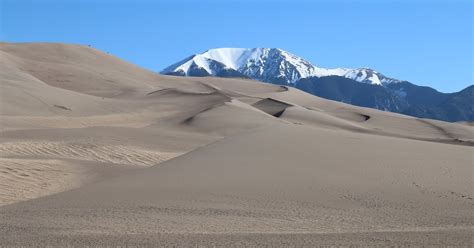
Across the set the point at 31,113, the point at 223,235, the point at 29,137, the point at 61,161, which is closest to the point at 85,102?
the point at 31,113

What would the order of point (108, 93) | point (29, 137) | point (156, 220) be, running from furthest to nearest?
point (108, 93) → point (29, 137) → point (156, 220)

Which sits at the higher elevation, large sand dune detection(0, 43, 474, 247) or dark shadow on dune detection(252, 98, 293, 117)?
dark shadow on dune detection(252, 98, 293, 117)

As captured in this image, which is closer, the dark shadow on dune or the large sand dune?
the large sand dune

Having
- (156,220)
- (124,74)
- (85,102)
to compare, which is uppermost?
(124,74)

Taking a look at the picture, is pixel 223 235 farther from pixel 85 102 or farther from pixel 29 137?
pixel 85 102

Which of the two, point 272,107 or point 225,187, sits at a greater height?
point 272,107

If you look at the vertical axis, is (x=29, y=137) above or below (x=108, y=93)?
below

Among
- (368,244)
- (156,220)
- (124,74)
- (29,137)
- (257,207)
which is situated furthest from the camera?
(124,74)

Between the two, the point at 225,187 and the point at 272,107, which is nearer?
the point at 225,187

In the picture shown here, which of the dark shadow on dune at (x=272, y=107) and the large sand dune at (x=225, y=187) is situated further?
the dark shadow on dune at (x=272, y=107)

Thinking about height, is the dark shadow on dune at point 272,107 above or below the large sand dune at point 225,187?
above

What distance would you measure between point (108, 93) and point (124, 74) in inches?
722

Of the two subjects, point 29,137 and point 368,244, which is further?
point 29,137

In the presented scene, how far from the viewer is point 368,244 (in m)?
9.02
